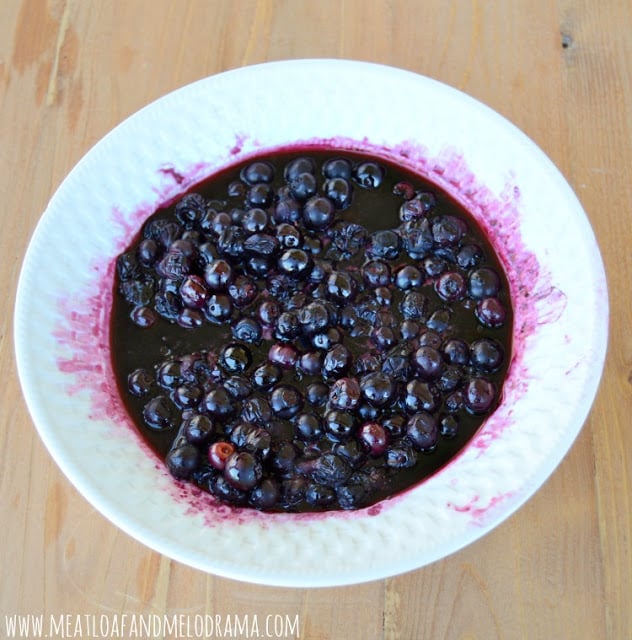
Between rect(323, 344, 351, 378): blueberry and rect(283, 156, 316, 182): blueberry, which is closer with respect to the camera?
rect(323, 344, 351, 378): blueberry

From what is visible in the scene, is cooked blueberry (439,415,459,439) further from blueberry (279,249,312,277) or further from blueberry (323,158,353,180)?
blueberry (323,158,353,180)

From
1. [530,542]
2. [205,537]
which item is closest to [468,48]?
[530,542]

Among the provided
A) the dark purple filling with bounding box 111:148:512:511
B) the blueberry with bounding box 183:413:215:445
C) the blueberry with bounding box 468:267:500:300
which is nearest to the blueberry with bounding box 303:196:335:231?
the dark purple filling with bounding box 111:148:512:511

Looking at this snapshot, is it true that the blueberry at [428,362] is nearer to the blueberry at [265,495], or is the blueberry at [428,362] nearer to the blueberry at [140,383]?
the blueberry at [265,495]

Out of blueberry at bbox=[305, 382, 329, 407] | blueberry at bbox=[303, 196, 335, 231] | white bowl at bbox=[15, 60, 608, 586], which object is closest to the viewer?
white bowl at bbox=[15, 60, 608, 586]

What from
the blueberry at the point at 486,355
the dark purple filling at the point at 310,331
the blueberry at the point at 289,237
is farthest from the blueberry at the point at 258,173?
the blueberry at the point at 486,355

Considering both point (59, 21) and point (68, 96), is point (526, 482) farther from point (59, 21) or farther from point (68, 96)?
point (59, 21)
